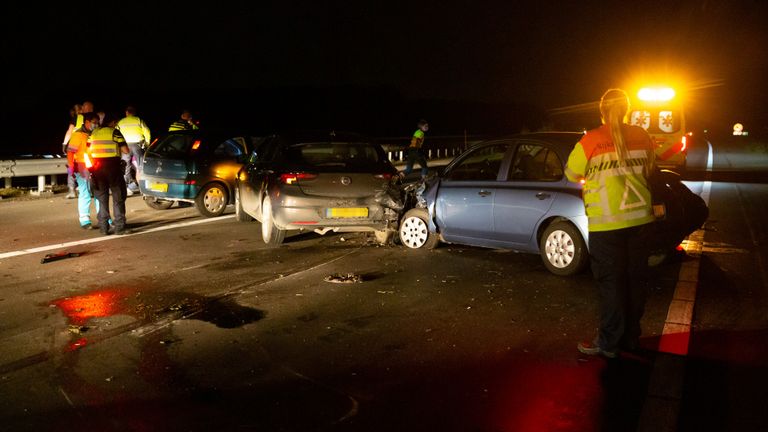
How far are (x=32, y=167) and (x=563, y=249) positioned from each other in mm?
14261

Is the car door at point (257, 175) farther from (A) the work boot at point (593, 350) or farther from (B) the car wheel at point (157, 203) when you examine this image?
(A) the work boot at point (593, 350)

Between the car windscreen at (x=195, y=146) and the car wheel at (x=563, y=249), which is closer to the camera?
the car wheel at (x=563, y=249)

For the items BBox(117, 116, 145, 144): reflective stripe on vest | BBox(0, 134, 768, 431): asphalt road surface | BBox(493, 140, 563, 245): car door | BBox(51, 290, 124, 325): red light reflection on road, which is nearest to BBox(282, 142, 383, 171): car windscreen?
BBox(0, 134, 768, 431): asphalt road surface

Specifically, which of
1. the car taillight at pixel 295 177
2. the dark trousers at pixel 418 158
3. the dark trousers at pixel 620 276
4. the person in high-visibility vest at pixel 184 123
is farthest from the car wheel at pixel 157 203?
the dark trousers at pixel 620 276

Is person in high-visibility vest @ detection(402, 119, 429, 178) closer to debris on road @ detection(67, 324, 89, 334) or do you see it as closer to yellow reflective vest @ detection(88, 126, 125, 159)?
yellow reflective vest @ detection(88, 126, 125, 159)

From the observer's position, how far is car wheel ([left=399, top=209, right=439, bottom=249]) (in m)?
9.73

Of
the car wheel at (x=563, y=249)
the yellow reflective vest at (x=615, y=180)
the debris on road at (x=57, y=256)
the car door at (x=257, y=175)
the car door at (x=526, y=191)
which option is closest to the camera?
the yellow reflective vest at (x=615, y=180)

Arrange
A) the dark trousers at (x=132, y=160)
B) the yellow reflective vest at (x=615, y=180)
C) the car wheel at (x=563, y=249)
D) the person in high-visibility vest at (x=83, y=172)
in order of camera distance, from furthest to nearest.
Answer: the dark trousers at (x=132, y=160), the person in high-visibility vest at (x=83, y=172), the car wheel at (x=563, y=249), the yellow reflective vest at (x=615, y=180)

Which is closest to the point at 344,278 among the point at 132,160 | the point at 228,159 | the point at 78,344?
the point at 78,344

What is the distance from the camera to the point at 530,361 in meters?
5.29

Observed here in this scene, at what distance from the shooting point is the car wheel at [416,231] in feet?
31.9

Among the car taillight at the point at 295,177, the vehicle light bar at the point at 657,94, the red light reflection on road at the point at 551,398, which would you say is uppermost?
the vehicle light bar at the point at 657,94

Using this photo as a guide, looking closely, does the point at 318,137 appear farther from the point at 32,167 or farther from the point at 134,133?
the point at 32,167

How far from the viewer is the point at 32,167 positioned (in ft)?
58.1
